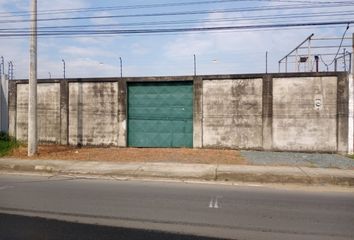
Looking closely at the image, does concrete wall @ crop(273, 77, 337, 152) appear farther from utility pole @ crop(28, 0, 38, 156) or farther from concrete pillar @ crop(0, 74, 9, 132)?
concrete pillar @ crop(0, 74, 9, 132)

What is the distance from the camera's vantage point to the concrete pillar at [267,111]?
19.3 meters

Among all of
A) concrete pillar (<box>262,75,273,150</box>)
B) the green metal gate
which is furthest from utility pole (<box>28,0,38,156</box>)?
concrete pillar (<box>262,75,273,150</box>)

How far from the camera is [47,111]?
22125 millimetres

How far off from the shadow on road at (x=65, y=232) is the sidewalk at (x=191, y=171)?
6171 mm

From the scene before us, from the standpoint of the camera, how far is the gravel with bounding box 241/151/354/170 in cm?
1547

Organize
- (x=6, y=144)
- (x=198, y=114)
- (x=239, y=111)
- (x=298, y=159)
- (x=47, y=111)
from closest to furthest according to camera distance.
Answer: (x=298, y=159) < (x=239, y=111) < (x=198, y=114) < (x=6, y=144) < (x=47, y=111)

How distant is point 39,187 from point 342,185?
8.08 metres

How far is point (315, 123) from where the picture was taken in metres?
19.0

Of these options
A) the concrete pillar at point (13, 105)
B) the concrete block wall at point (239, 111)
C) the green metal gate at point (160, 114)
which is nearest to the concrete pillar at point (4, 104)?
the concrete pillar at point (13, 105)

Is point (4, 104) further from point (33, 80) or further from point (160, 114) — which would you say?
point (160, 114)

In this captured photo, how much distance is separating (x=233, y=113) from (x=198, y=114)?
5.07ft

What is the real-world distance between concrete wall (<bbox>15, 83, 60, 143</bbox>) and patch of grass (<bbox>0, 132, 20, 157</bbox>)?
0.78 meters

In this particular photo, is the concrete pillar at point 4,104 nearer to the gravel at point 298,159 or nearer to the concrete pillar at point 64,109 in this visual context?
the concrete pillar at point 64,109

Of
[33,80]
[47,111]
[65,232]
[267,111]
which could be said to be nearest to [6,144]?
[47,111]
